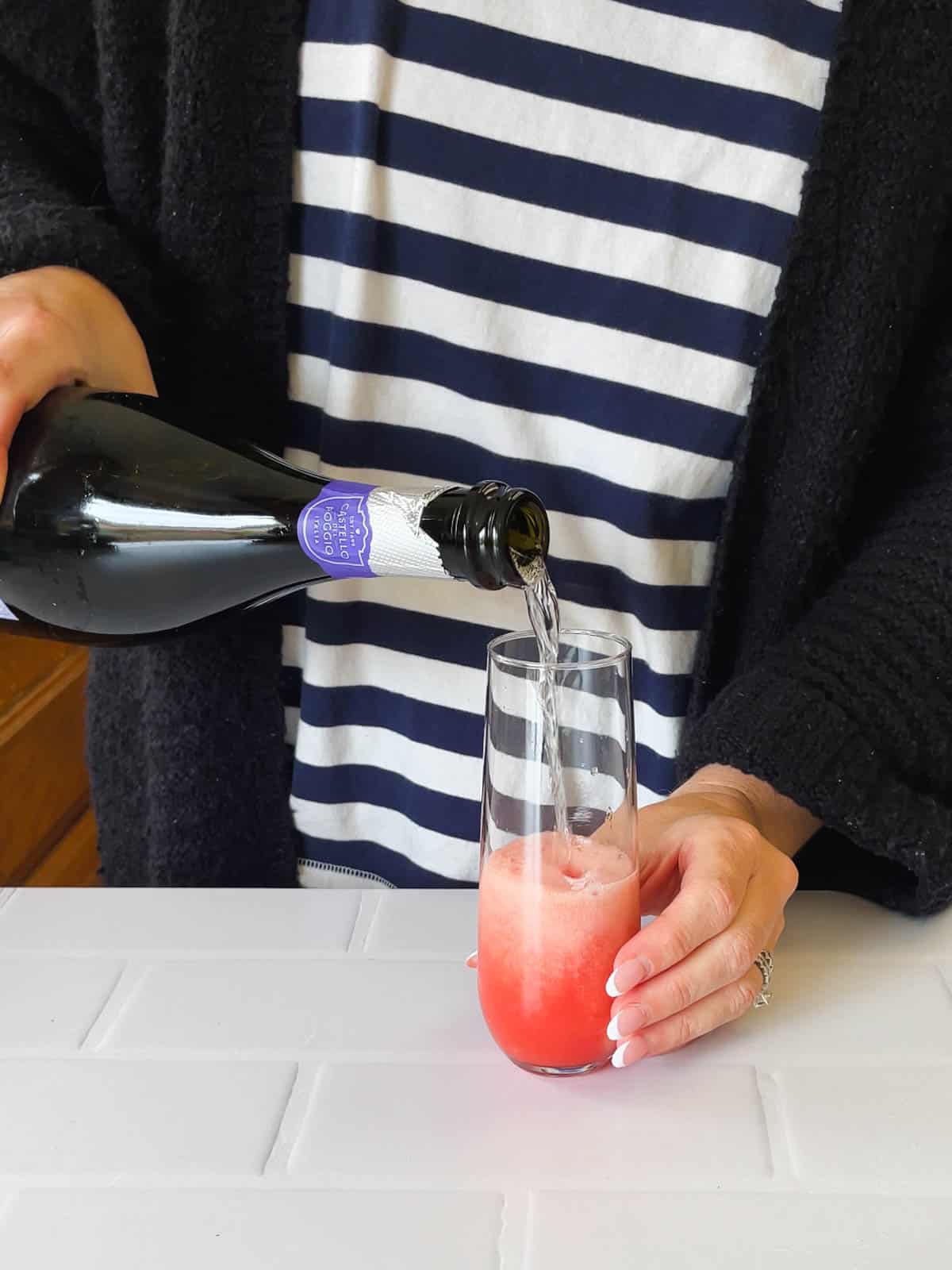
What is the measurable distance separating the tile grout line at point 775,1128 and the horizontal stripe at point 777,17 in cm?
48

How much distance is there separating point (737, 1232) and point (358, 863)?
0.40m

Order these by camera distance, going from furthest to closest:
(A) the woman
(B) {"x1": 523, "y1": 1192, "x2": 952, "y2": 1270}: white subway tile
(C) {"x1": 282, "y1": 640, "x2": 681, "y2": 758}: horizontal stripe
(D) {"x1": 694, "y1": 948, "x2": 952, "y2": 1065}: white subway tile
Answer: (C) {"x1": 282, "y1": 640, "x2": 681, "y2": 758}: horizontal stripe → (A) the woman → (D) {"x1": 694, "y1": 948, "x2": 952, "y2": 1065}: white subway tile → (B) {"x1": 523, "y1": 1192, "x2": 952, "y2": 1270}: white subway tile

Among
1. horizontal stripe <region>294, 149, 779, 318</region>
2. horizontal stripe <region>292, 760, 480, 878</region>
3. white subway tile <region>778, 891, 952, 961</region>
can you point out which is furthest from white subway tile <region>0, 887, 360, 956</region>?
horizontal stripe <region>294, 149, 779, 318</region>

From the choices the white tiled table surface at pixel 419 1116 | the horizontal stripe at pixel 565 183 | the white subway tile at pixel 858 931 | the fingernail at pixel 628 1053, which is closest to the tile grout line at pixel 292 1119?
the white tiled table surface at pixel 419 1116

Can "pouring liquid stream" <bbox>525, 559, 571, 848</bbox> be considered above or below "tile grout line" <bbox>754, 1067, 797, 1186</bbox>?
above

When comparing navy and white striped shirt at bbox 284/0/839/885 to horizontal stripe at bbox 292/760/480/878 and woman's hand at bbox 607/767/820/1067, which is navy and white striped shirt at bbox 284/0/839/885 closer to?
horizontal stripe at bbox 292/760/480/878

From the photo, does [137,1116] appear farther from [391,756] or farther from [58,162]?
[58,162]

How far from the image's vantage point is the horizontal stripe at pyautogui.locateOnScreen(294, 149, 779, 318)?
0.64 meters

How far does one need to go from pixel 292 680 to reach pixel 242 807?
80 millimetres

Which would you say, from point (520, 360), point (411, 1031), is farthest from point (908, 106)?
point (411, 1031)

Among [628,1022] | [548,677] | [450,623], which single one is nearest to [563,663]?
[548,677]

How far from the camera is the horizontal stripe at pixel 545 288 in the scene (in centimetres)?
65

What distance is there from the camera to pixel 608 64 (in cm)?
63

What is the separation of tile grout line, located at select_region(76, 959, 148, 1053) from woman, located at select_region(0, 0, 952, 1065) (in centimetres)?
19
